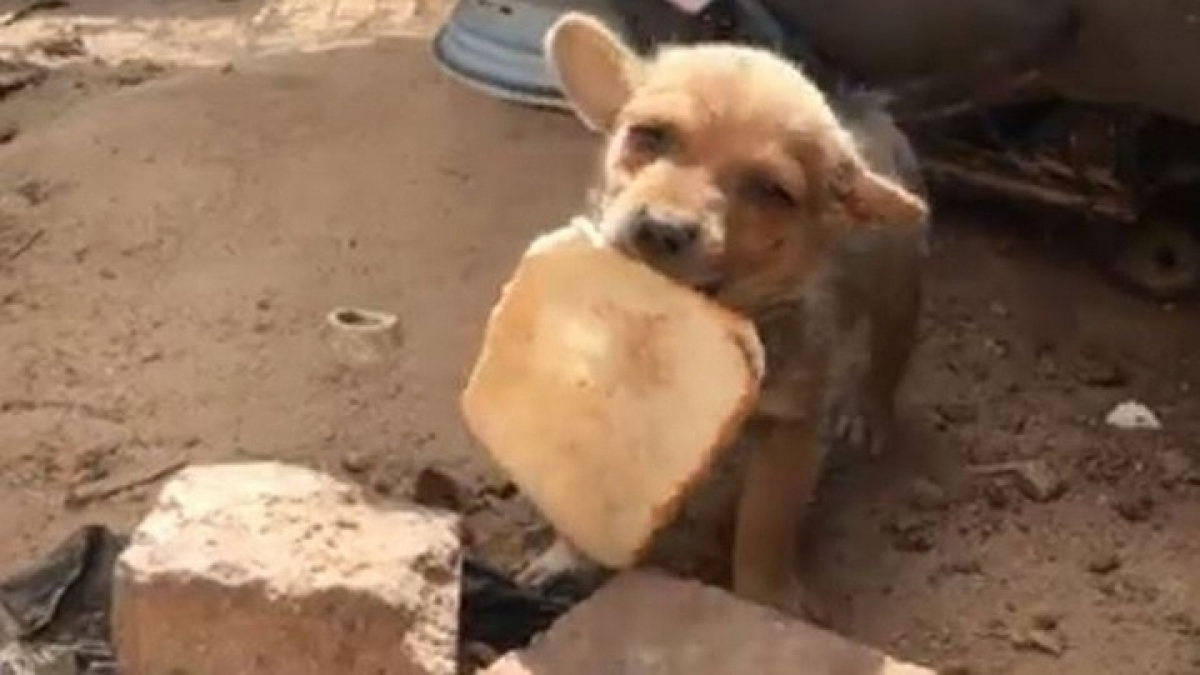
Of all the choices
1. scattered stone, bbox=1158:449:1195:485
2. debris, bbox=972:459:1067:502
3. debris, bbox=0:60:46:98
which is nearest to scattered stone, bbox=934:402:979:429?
debris, bbox=972:459:1067:502

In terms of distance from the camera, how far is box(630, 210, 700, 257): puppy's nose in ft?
8.63

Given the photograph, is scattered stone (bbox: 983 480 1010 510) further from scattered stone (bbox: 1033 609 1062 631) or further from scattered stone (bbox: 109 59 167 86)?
scattered stone (bbox: 109 59 167 86)

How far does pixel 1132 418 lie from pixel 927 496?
15.5 inches

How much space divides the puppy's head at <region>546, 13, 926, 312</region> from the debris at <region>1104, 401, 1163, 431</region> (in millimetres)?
735

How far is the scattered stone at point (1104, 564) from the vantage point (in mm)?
3090

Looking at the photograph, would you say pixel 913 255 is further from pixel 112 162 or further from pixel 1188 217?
pixel 112 162

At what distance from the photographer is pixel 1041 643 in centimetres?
294

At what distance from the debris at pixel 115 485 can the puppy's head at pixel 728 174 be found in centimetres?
72

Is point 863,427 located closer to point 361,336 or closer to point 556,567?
point 556,567

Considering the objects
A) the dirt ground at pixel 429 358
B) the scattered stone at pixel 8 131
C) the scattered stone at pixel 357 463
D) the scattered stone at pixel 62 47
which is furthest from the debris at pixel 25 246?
the scattered stone at pixel 62 47

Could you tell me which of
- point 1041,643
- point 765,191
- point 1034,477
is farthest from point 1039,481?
point 765,191

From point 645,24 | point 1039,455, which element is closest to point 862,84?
point 645,24

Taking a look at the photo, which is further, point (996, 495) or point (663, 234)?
point (996, 495)

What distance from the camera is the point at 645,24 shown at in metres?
3.94
